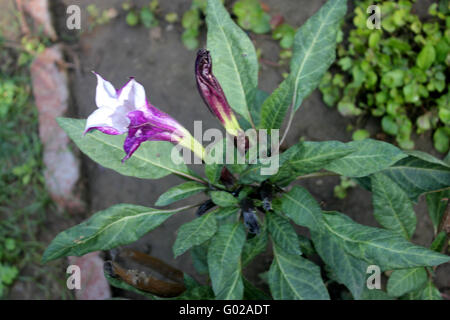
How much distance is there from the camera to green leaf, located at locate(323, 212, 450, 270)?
125cm

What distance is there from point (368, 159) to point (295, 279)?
0.49m

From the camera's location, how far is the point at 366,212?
219 centimetres

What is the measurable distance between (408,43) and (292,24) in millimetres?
677

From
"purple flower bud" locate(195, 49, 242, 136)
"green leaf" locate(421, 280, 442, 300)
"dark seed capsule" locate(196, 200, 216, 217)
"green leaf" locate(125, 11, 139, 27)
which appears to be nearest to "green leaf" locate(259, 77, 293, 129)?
"purple flower bud" locate(195, 49, 242, 136)

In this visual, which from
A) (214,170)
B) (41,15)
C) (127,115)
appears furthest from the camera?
(41,15)

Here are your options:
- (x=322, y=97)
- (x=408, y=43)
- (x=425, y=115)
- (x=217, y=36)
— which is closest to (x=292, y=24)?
(x=322, y=97)

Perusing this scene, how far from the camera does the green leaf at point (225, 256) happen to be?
131 cm

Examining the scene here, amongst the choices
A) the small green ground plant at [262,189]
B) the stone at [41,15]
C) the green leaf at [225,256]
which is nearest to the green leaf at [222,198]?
the small green ground plant at [262,189]

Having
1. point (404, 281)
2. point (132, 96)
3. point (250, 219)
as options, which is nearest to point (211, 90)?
point (132, 96)

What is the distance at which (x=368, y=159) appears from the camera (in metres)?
1.35

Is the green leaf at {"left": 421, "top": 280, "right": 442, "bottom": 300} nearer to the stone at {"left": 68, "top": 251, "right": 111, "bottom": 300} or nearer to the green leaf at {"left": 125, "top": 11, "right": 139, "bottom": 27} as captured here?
the stone at {"left": 68, "top": 251, "right": 111, "bottom": 300}

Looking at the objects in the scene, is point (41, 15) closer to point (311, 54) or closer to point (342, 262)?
point (311, 54)

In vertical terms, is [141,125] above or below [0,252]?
above
